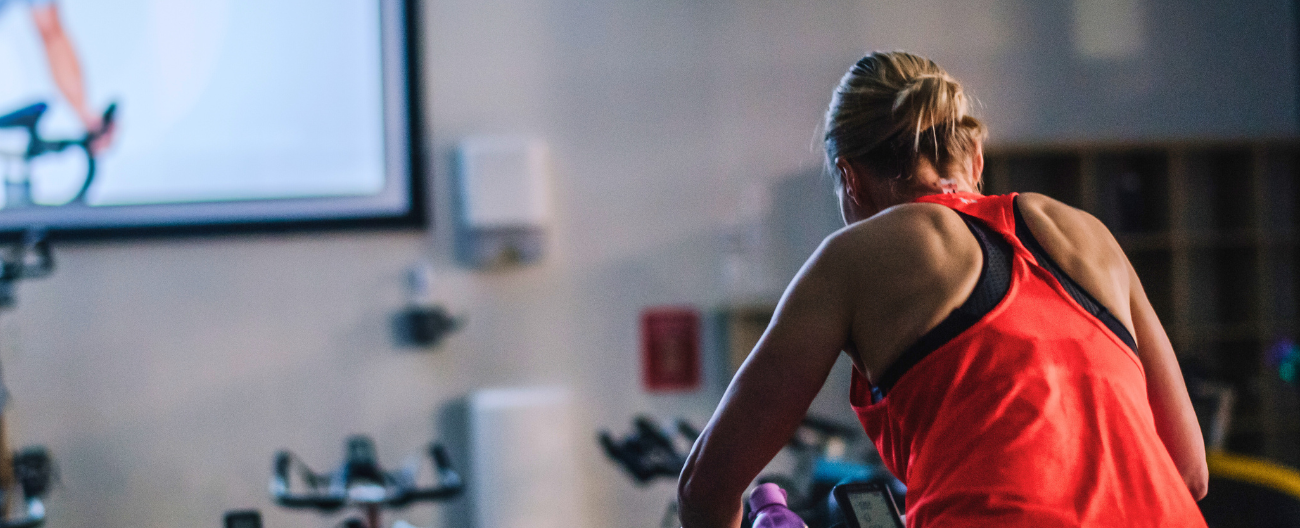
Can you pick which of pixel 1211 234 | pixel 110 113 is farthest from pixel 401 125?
pixel 1211 234

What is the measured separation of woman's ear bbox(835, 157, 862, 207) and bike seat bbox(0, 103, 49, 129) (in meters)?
2.40

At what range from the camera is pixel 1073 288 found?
83cm

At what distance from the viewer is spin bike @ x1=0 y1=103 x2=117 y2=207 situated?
95.6 inches

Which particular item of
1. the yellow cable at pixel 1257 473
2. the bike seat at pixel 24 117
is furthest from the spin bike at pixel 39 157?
the yellow cable at pixel 1257 473

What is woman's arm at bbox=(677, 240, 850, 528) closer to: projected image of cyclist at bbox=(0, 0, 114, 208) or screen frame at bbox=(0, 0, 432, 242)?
screen frame at bbox=(0, 0, 432, 242)

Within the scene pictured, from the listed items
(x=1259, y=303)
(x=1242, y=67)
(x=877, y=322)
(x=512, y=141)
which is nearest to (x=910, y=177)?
(x=877, y=322)

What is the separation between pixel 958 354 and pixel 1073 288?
0.51 ft

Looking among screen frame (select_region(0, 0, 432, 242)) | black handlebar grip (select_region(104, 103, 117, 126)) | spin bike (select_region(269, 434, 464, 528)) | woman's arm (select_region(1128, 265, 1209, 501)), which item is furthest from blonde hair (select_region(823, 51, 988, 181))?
black handlebar grip (select_region(104, 103, 117, 126))

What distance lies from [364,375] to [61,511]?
0.91 metres

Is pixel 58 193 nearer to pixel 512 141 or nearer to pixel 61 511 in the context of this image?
pixel 61 511

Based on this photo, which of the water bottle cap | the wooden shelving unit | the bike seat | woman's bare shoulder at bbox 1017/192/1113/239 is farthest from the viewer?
the wooden shelving unit

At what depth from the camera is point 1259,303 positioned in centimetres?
282

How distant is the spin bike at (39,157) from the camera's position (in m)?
2.43

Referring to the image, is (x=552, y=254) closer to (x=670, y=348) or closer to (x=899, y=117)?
(x=670, y=348)
